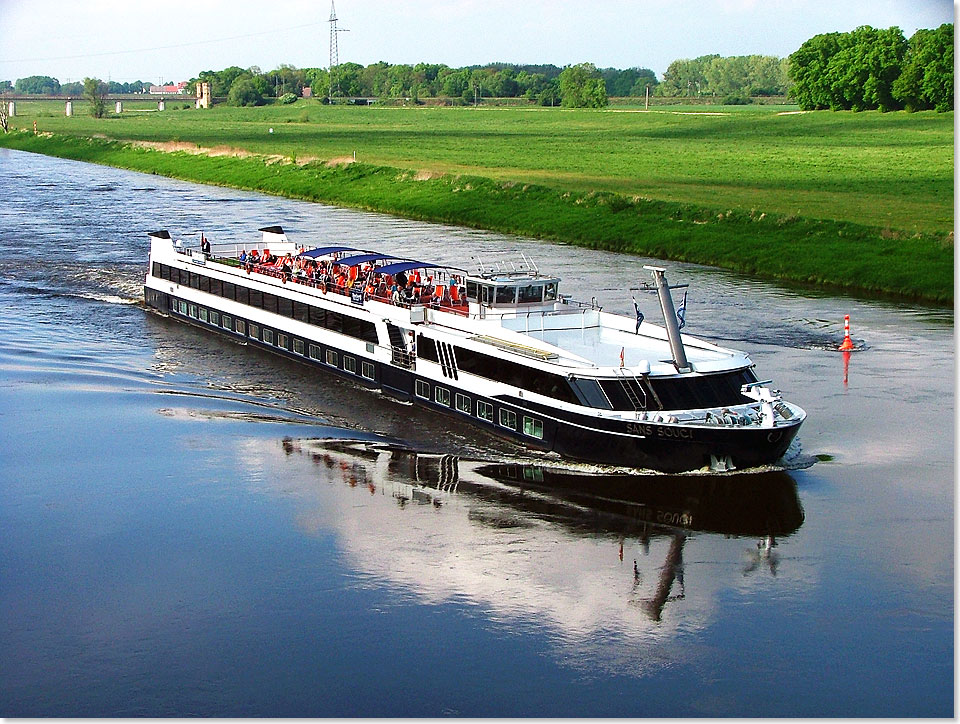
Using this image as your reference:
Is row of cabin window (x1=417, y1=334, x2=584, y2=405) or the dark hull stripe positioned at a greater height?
row of cabin window (x1=417, y1=334, x2=584, y2=405)

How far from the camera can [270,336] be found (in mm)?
47219

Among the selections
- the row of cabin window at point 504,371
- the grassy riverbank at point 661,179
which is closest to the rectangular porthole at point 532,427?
the row of cabin window at point 504,371

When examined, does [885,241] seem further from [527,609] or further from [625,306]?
[527,609]

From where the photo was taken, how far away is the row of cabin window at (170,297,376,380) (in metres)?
42.6

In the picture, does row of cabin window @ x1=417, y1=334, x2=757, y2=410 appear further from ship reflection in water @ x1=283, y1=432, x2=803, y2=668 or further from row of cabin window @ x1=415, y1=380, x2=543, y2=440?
ship reflection in water @ x1=283, y1=432, x2=803, y2=668

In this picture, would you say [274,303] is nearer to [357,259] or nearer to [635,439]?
[357,259]

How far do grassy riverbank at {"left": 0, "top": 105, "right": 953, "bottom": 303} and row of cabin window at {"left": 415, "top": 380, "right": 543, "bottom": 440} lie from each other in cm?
2747

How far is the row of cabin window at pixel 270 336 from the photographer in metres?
42.6

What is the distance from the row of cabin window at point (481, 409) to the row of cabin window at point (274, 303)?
3.19m

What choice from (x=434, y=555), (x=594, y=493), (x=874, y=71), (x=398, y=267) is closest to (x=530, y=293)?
(x=398, y=267)

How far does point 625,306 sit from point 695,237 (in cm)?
1817

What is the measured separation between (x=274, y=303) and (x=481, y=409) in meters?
13.2

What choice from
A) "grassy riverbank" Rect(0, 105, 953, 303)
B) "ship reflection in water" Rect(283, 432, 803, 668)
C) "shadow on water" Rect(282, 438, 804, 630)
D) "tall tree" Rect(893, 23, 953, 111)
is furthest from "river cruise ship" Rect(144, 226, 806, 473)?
"tall tree" Rect(893, 23, 953, 111)

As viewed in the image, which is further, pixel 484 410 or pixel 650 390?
pixel 484 410
